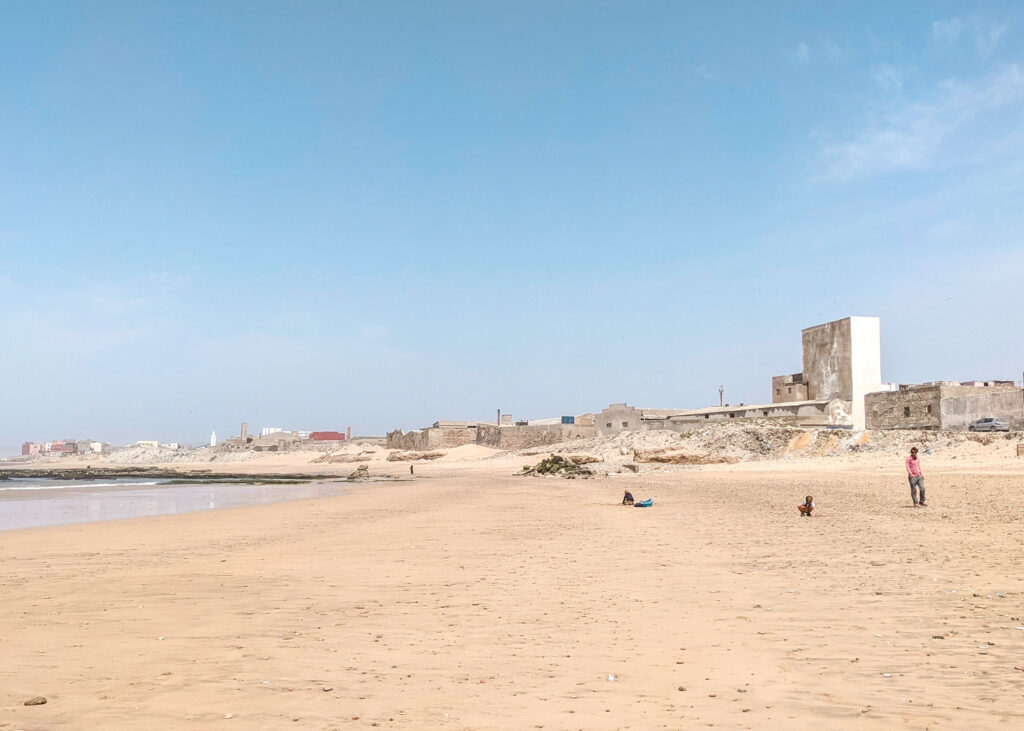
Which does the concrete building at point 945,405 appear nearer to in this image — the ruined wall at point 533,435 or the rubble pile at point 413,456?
the ruined wall at point 533,435

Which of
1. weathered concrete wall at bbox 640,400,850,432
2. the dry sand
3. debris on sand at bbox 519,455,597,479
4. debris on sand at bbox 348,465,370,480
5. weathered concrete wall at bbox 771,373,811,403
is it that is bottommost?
debris on sand at bbox 348,465,370,480

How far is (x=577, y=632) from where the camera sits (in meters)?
6.52

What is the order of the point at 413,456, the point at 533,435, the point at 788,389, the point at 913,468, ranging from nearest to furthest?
the point at 913,468, the point at 788,389, the point at 533,435, the point at 413,456

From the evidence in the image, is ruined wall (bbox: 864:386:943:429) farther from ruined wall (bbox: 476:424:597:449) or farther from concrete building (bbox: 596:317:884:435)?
ruined wall (bbox: 476:424:597:449)

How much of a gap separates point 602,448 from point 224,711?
47.8 m

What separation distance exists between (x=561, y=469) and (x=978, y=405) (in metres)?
22.7

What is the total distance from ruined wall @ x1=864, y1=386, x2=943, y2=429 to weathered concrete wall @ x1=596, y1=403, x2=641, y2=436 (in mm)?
17850

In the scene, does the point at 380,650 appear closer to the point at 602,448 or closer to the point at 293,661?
the point at 293,661

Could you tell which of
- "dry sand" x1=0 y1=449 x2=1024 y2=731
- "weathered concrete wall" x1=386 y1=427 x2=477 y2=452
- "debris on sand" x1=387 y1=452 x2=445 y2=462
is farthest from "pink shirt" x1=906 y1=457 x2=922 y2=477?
"weathered concrete wall" x1=386 y1=427 x2=477 y2=452

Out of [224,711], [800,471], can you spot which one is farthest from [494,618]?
[800,471]

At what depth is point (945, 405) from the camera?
1667 inches

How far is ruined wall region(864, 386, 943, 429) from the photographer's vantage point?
141ft

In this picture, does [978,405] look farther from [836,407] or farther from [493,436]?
[493,436]

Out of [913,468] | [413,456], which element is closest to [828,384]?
[413,456]
